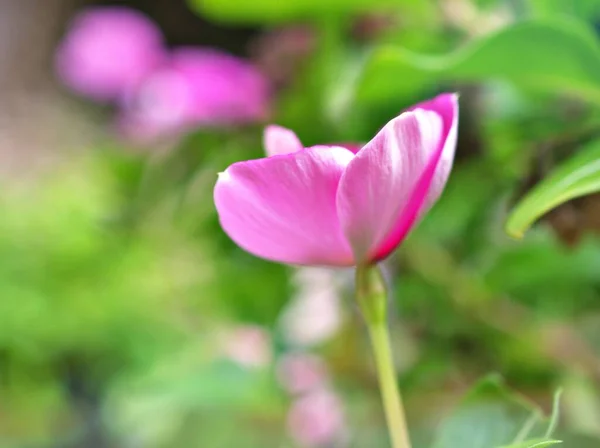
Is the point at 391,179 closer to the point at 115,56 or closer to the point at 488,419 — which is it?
the point at 488,419

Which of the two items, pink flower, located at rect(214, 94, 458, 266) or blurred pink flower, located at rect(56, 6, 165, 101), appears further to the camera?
blurred pink flower, located at rect(56, 6, 165, 101)

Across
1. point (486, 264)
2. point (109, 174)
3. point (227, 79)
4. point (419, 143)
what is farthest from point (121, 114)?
point (419, 143)

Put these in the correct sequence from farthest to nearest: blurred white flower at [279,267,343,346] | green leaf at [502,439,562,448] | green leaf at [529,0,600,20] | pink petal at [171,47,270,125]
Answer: blurred white flower at [279,267,343,346], pink petal at [171,47,270,125], green leaf at [529,0,600,20], green leaf at [502,439,562,448]

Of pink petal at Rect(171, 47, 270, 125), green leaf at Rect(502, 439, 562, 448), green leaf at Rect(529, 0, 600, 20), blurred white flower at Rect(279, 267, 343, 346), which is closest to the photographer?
green leaf at Rect(502, 439, 562, 448)

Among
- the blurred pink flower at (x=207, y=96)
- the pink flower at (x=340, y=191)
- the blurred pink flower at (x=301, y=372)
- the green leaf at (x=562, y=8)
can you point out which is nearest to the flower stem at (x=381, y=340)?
the pink flower at (x=340, y=191)

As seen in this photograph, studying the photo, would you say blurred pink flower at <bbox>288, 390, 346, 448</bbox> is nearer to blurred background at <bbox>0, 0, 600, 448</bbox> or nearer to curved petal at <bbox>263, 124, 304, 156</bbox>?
blurred background at <bbox>0, 0, 600, 448</bbox>

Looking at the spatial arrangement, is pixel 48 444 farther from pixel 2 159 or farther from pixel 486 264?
pixel 2 159

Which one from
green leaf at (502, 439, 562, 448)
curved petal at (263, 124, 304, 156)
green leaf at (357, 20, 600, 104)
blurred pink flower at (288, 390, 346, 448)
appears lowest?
green leaf at (502, 439, 562, 448)

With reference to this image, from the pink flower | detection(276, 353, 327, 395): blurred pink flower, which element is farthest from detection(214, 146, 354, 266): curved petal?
detection(276, 353, 327, 395): blurred pink flower
